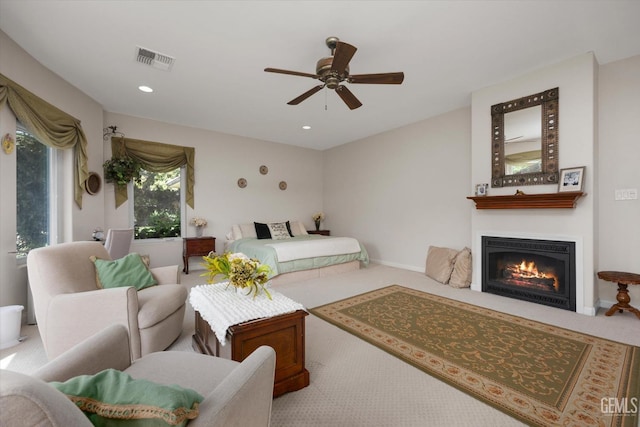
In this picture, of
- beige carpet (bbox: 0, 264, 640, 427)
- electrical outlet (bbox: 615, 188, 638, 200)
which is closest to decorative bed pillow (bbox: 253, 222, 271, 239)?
beige carpet (bbox: 0, 264, 640, 427)

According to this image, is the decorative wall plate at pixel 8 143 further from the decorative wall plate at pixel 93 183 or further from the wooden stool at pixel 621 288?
the wooden stool at pixel 621 288

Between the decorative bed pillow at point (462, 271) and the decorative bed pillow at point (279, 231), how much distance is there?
316cm

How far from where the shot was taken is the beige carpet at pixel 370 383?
1.57 meters

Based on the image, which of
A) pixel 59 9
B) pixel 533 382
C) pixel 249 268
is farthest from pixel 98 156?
pixel 533 382

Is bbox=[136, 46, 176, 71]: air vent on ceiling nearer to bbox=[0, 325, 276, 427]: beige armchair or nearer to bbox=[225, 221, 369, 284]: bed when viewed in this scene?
bbox=[225, 221, 369, 284]: bed

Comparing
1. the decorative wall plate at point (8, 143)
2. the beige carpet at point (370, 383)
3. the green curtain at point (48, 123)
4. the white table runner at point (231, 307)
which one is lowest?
the beige carpet at point (370, 383)

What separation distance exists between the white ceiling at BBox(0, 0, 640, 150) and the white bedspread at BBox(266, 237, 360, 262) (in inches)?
89.7

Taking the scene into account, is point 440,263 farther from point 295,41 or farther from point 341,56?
point 295,41

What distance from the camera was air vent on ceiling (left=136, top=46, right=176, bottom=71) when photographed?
2.89 m

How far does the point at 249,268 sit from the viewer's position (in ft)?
6.46

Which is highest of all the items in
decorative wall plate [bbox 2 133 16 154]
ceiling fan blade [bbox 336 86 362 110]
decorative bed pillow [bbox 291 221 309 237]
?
ceiling fan blade [bbox 336 86 362 110]

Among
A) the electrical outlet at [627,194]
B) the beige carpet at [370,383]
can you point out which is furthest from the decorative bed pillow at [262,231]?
the electrical outlet at [627,194]

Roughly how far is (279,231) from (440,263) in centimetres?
314

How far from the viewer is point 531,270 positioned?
3561 millimetres
